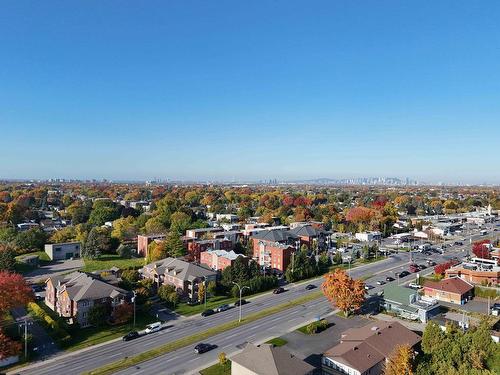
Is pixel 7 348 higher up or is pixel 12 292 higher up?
pixel 12 292

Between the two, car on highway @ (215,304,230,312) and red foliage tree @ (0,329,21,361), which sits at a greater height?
red foliage tree @ (0,329,21,361)

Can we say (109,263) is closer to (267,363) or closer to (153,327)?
(153,327)

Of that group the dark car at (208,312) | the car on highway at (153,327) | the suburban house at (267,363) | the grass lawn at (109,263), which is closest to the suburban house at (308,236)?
the grass lawn at (109,263)

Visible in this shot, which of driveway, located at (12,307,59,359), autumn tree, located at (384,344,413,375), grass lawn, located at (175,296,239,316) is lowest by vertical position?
grass lawn, located at (175,296,239,316)

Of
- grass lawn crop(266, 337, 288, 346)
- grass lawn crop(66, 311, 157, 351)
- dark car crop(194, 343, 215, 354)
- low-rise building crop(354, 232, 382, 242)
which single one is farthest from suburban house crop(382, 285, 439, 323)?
low-rise building crop(354, 232, 382, 242)

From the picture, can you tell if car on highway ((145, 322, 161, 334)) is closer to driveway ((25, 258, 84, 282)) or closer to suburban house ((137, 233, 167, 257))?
driveway ((25, 258, 84, 282))

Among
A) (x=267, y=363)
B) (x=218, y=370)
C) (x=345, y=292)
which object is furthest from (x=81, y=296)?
(x=345, y=292)
